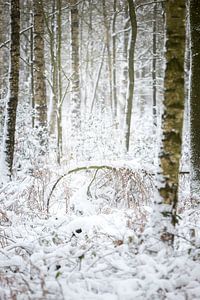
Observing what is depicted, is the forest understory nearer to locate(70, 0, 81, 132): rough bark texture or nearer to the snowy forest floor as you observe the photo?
the snowy forest floor

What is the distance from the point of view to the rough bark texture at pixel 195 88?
677 centimetres

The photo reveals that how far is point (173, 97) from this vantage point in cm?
404

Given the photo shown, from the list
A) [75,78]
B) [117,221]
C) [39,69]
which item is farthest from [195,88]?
[75,78]

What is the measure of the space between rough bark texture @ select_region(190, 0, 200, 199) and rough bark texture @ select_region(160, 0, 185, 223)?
9.07 feet

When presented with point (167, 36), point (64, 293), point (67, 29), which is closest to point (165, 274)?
point (64, 293)

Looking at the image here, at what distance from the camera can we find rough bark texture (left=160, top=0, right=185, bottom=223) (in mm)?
4035

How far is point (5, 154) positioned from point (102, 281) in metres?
5.75

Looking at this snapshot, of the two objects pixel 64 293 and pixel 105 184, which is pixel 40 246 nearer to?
pixel 64 293

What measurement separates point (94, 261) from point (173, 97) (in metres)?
1.94

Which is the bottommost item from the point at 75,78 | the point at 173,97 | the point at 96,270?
the point at 96,270

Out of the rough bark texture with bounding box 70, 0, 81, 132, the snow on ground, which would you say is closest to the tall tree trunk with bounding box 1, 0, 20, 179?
the rough bark texture with bounding box 70, 0, 81, 132

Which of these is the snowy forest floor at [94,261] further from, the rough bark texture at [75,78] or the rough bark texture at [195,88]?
the rough bark texture at [75,78]

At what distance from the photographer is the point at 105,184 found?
260 inches

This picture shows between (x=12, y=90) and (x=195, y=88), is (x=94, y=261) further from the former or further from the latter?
(x=12, y=90)
